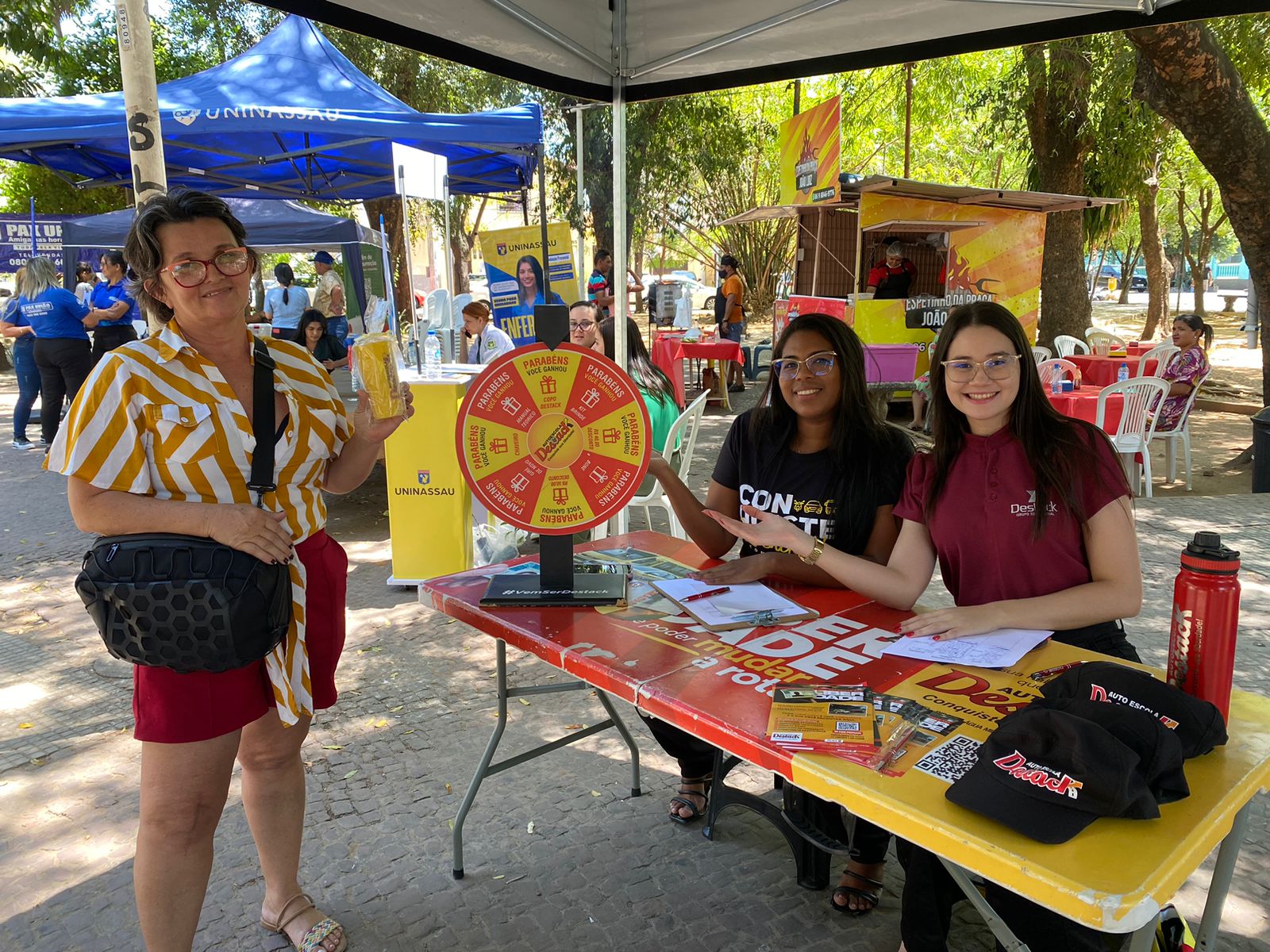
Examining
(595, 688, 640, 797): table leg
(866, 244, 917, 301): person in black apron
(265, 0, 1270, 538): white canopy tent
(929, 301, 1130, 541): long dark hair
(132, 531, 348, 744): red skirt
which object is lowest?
(595, 688, 640, 797): table leg

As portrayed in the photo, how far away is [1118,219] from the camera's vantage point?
1961 centimetres

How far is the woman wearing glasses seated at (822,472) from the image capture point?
8.05 feet

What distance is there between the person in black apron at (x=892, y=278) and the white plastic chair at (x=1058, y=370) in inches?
161

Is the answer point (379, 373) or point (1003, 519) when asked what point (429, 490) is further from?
point (1003, 519)

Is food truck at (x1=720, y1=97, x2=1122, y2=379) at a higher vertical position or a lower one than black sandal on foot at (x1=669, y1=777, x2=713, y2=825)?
higher

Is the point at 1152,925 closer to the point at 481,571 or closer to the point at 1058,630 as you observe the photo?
the point at 1058,630

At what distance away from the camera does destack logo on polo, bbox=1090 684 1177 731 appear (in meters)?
1.39

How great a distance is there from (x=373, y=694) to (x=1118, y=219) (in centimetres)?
2123

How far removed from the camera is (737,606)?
7.29ft

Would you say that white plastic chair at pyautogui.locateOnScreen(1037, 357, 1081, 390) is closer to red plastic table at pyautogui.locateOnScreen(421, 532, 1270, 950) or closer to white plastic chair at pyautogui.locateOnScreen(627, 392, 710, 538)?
white plastic chair at pyautogui.locateOnScreen(627, 392, 710, 538)

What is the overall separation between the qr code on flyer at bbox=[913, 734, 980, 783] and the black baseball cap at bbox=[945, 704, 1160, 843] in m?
0.07

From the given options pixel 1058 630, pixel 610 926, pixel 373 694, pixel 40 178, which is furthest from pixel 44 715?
pixel 40 178

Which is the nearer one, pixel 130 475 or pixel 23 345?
pixel 130 475

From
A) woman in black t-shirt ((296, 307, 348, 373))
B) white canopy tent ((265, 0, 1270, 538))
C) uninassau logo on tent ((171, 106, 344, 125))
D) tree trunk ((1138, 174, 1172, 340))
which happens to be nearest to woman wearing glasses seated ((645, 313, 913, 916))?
white canopy tent ((265, 0, 1270, 538))
